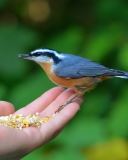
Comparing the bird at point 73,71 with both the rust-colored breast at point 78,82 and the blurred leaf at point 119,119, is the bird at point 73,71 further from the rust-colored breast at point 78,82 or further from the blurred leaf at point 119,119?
the blurred leaf at point 119,119

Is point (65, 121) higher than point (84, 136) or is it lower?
higher

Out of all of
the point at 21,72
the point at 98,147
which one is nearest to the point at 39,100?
the point at 98,147

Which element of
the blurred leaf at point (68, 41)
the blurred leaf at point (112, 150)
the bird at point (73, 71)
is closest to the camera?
the bird at point (73, 71)

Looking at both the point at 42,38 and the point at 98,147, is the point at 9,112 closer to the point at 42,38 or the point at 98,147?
the point at 98,147

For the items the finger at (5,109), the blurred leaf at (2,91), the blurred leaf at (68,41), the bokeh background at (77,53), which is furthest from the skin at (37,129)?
the blurred leaf at (68,41)

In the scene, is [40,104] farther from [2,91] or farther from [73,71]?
[2,91]

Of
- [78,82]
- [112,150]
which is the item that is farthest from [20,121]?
[112,150]
